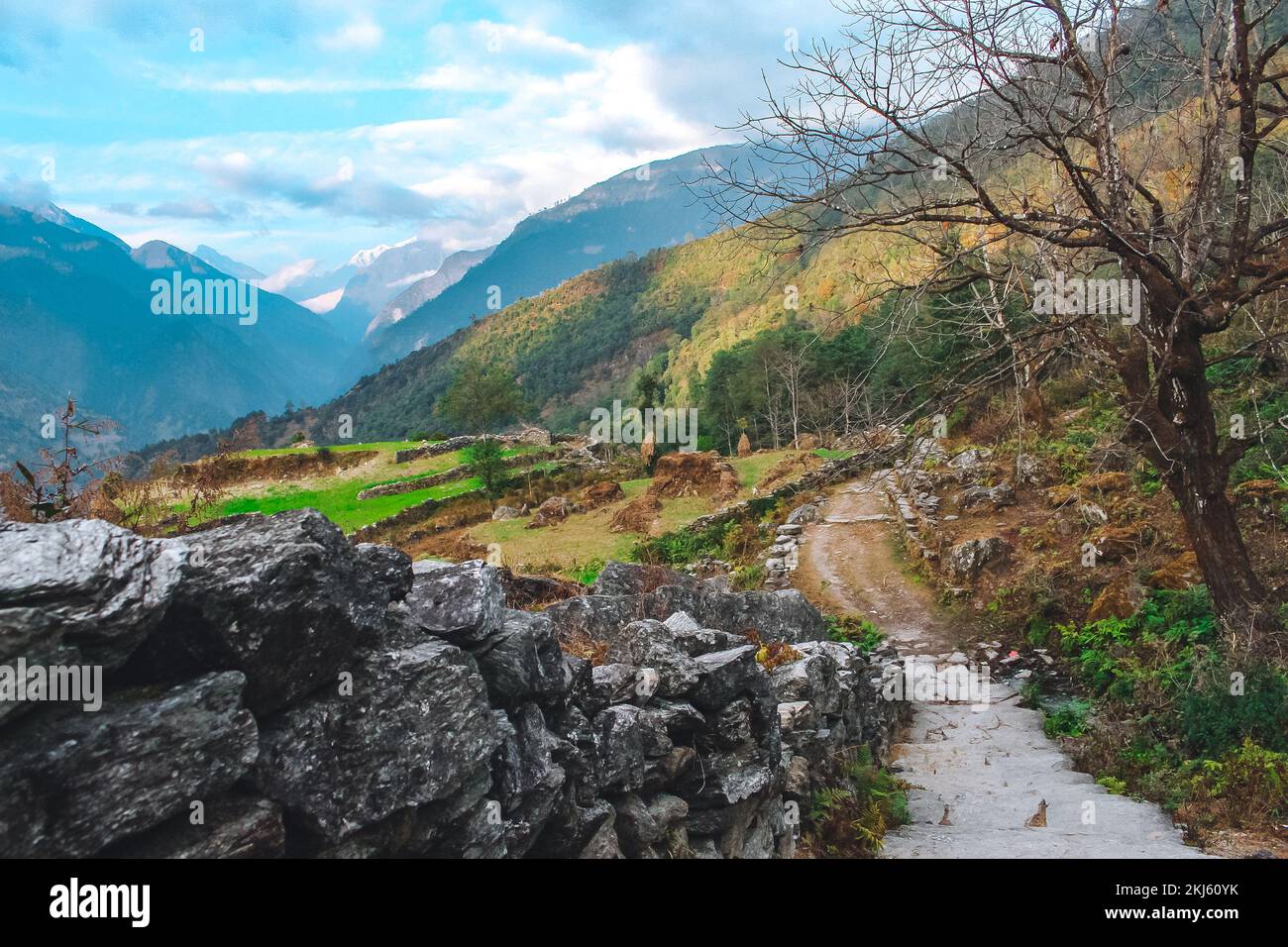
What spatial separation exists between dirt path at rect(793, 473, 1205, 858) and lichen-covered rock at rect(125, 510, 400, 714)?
4.81 metres

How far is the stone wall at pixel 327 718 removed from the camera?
2801 millimetres

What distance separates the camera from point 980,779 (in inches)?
341

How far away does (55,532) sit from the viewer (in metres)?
2.96

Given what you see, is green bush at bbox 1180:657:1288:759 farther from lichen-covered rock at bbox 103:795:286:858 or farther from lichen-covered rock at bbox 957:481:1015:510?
lichen-covered rock at bbox 957:481:1015:510

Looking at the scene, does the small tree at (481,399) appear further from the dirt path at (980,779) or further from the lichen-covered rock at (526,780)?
the lichen-covered rock at (526,780)

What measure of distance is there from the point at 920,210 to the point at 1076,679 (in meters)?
7.24

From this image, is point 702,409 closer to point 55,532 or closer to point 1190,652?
point 1190,652

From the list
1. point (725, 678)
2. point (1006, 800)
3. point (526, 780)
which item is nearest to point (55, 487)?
point (526, 780)

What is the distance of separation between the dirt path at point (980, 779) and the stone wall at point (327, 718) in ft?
6.79

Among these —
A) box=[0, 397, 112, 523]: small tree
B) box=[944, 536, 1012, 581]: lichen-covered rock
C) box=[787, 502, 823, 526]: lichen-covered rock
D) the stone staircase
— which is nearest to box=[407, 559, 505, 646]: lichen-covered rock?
box=[0, 397, 112, 523]: small tree

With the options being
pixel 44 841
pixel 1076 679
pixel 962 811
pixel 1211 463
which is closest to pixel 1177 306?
pixel 1211 463

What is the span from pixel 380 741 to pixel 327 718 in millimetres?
258

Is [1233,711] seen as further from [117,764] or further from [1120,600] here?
[117,764]

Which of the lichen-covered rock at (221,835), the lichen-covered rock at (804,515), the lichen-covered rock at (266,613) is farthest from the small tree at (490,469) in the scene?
the lichen-covered rock at (221,835)
